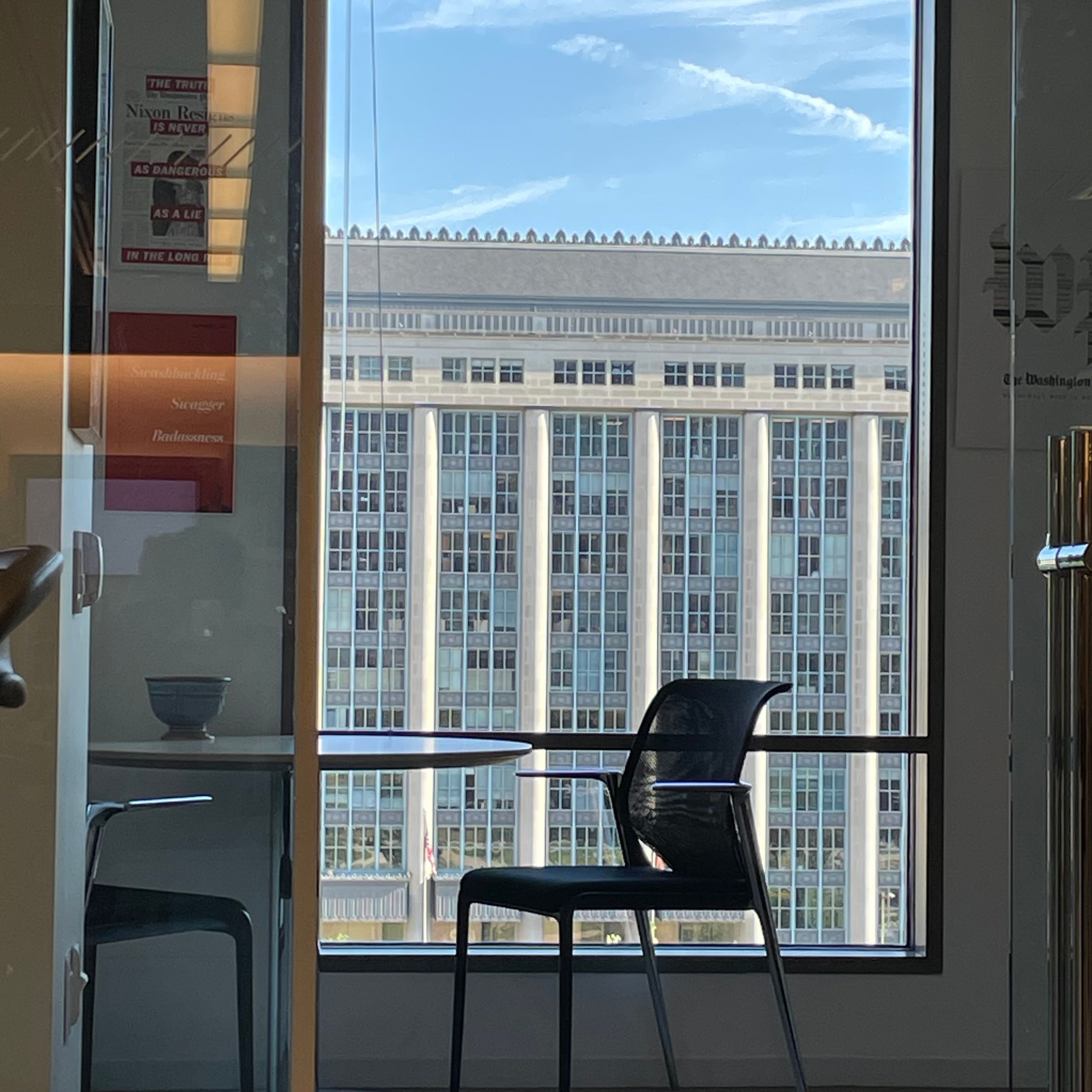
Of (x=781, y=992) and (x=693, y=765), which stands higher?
(x=693, y=765)

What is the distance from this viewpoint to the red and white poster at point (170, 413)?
167 cm

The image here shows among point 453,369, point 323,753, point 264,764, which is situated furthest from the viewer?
point 453,369

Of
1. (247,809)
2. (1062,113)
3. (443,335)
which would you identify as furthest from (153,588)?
(443,335)

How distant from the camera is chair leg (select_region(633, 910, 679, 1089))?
3424 mm

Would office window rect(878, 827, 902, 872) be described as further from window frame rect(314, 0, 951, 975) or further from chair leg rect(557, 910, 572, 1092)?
chair leg rect(557, 910, 572, 1092)

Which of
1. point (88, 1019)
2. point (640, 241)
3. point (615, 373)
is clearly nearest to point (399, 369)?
point (615, 373)

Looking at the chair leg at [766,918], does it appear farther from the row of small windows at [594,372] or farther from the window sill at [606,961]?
the row of small windows at [594,372]

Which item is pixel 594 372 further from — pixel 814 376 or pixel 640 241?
pixel 814 376

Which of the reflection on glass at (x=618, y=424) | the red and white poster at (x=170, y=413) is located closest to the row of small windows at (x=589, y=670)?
the reflection on glass at (x=618, y=424)

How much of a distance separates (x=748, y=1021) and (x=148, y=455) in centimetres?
250

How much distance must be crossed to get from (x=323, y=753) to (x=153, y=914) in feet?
3.38

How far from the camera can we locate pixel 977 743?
145 inches

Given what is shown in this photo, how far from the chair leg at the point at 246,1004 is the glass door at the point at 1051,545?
1023mm

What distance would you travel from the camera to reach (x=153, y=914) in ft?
5.74
